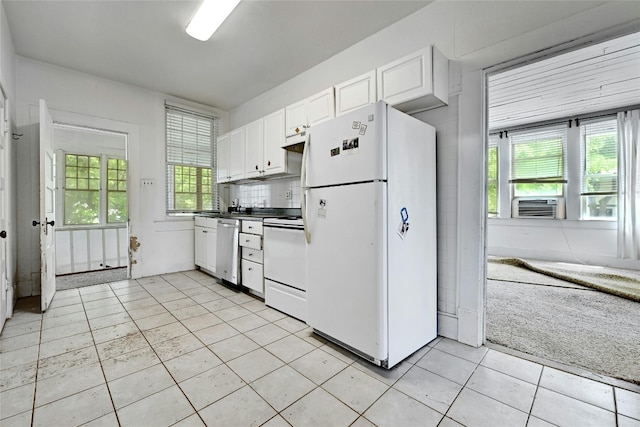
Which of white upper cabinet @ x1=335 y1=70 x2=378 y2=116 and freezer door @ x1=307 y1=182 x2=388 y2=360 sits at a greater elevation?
white upper cabinet @ x1=335 y1=70 x2=378 y2=116

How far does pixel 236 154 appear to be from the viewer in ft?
13.3

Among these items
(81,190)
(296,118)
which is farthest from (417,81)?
(81,190)

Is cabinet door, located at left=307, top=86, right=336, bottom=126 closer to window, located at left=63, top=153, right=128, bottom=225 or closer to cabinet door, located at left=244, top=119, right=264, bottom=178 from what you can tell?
cabinet door, located at left=244, top=119, right=264, bottom=178

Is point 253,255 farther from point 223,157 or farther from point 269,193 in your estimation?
point 223,157

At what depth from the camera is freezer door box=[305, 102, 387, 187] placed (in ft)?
5.44

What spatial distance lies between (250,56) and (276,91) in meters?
0.78

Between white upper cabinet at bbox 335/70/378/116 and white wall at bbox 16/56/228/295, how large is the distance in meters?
2.95

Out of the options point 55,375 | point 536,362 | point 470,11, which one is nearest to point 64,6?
point 55,375

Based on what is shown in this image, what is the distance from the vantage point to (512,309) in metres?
2.67

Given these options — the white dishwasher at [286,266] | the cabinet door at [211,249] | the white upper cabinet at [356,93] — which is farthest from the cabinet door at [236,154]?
the white upper cabinet at [356,93]

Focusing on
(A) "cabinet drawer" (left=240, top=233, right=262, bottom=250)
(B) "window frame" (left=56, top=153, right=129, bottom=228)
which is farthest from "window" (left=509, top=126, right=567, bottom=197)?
(B) "window frame" (left=56, top=153, right=129, bottom=228)

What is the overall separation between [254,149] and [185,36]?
4.60 ft

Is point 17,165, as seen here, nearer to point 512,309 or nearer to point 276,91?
point 276,91

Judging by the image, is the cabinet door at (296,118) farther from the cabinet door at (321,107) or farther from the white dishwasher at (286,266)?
the white dishwasher at (286,266)
